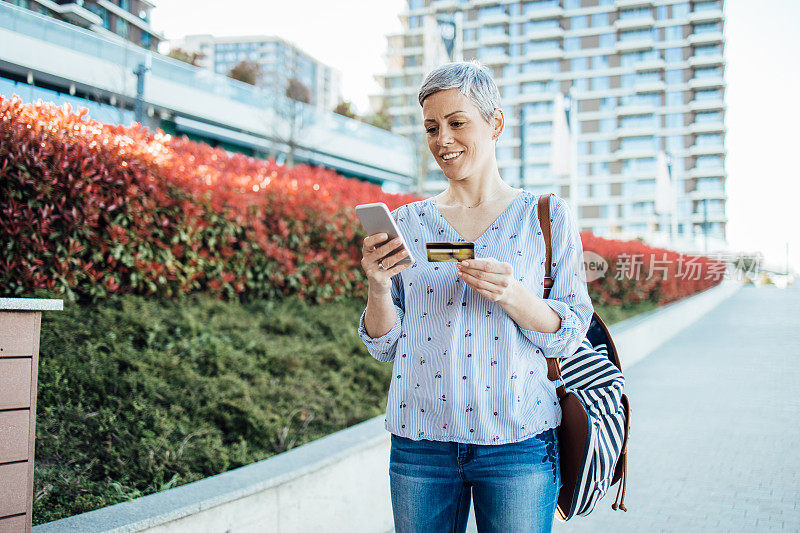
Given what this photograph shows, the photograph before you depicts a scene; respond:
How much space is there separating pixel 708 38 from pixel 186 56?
59.6 meters

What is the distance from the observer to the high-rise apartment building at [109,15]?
14.7 ft

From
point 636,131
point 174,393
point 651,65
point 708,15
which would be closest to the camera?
point 174,393

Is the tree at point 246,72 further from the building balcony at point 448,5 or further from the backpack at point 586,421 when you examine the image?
the backpack at point 586,421

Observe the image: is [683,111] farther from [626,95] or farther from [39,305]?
[39,305]

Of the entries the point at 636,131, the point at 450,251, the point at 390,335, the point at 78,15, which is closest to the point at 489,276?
the point at 450,251

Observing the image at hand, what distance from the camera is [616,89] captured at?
6203cm

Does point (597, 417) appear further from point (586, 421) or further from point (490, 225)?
point (490, 225)

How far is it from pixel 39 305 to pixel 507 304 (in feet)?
4.34

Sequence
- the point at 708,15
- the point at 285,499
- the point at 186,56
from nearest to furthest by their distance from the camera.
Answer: the point at 285,499
the point at 186,56
the point at 708,15

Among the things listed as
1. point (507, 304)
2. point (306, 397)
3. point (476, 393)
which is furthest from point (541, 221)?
point (306, 397)

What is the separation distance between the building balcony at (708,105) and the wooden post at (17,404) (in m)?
64.3

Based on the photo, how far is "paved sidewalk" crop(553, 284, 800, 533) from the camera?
388cm

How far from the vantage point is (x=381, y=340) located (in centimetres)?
182

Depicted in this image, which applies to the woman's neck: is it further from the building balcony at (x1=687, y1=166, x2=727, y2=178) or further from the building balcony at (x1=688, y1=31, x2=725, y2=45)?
the building balcony at (x1=688, y1=31, x2=725, y2=45)
